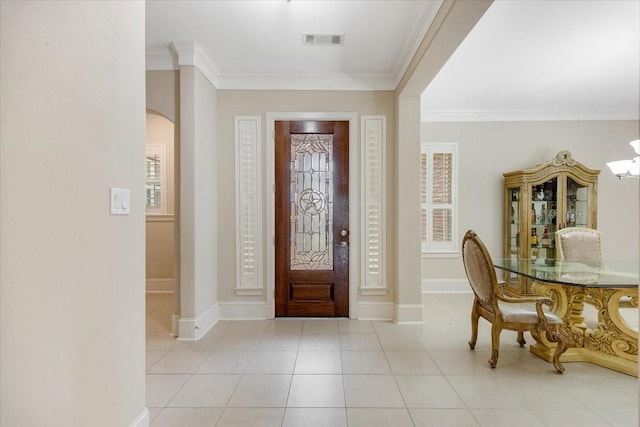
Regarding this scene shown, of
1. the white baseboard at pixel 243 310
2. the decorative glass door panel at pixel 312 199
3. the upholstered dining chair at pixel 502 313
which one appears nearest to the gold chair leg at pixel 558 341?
the upholstered dining chair at pixel 502 313

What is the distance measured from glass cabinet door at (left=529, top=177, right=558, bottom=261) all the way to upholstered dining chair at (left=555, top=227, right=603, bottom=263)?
0.91m

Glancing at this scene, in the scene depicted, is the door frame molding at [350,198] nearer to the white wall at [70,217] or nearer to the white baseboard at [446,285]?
the white baseboard at [446,285]

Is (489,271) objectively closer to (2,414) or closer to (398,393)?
(398,393)

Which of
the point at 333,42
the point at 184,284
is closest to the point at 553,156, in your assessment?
the point at 333,42

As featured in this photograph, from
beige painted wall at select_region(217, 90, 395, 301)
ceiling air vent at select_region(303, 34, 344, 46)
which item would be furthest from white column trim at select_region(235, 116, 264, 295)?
ceiling air vent at select_region(303, 34, 344, 46)

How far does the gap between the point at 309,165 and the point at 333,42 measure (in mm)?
1287

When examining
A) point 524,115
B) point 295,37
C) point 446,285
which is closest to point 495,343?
point 446,285

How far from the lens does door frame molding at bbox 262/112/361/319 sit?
3699 millimetres

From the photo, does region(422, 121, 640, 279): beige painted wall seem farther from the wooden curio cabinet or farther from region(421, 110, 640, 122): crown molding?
the wooden curio cabinet

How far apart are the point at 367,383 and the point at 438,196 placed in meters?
3.45

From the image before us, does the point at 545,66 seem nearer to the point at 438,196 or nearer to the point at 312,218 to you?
the point at 438,196

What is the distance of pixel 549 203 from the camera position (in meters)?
4.62

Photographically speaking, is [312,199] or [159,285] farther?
[159,285]

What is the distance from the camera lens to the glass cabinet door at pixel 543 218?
4.61m
